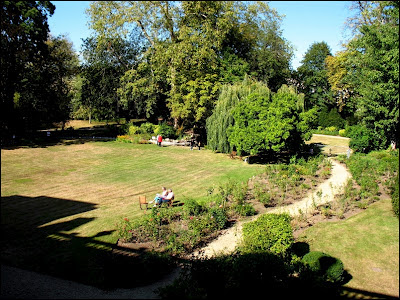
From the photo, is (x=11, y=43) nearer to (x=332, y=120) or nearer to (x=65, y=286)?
(x=65, y=286)

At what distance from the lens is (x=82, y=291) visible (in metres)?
7.59

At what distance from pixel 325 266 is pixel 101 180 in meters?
13.2

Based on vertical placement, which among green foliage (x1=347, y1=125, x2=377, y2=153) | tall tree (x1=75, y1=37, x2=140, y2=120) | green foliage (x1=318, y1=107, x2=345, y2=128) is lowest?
green foliage (x1=347, y1=125, x2=377, y2=153)

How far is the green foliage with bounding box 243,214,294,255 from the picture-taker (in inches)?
361

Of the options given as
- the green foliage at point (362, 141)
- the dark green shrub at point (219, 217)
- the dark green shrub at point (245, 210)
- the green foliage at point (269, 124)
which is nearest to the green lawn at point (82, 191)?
the green foliage at point (269, 124)

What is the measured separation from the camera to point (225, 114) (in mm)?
26328

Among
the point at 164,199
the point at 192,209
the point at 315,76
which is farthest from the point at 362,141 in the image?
the point at 315,76

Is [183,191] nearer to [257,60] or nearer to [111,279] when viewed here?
[111,279]

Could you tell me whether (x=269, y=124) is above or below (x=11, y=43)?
below

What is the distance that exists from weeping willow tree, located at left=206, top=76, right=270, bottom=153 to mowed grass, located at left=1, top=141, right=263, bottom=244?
44.9 inches

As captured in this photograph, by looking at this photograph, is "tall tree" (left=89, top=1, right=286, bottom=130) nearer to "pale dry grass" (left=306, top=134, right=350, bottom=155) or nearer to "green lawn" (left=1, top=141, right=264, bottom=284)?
"green lawn" (left=1, top=141, right=264, bottom=284)

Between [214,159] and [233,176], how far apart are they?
18.2ft

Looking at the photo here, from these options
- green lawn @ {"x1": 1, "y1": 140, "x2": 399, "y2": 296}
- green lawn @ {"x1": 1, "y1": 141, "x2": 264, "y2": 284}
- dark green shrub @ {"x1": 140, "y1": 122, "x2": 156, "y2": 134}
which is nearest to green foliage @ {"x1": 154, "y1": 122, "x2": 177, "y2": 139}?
dark green shrub @ {"x1": 140, "y1": 122, "x2": 156, "y2": 134}

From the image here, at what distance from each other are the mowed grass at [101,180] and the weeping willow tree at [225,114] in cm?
114
